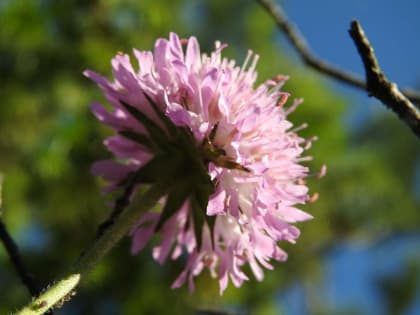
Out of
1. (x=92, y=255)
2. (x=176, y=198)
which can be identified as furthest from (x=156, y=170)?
(x=92, y=255)

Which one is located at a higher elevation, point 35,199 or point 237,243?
point 237,243

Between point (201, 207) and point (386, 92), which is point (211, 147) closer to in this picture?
point (201, 207)

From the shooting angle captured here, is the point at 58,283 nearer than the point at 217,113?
Yes

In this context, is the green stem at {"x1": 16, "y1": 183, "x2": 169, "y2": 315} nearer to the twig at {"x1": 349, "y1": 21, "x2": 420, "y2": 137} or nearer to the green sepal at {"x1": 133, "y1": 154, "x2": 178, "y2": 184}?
the green sepal at {"x1": 133, "y1": 154, "x2": 178, "y2": 184}

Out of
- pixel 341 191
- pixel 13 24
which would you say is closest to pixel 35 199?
pixel 13 24

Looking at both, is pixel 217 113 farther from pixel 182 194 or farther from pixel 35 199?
pixel 35 199

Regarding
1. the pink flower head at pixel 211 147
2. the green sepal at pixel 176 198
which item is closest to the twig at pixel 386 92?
the pink flower head at pixel 211 147

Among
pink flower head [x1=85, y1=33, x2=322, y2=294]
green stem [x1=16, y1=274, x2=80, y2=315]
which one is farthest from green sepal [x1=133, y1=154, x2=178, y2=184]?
green stem [x1=16, y1=274, x2=80, y2=315]

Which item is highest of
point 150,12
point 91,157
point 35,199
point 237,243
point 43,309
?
point 150,12
